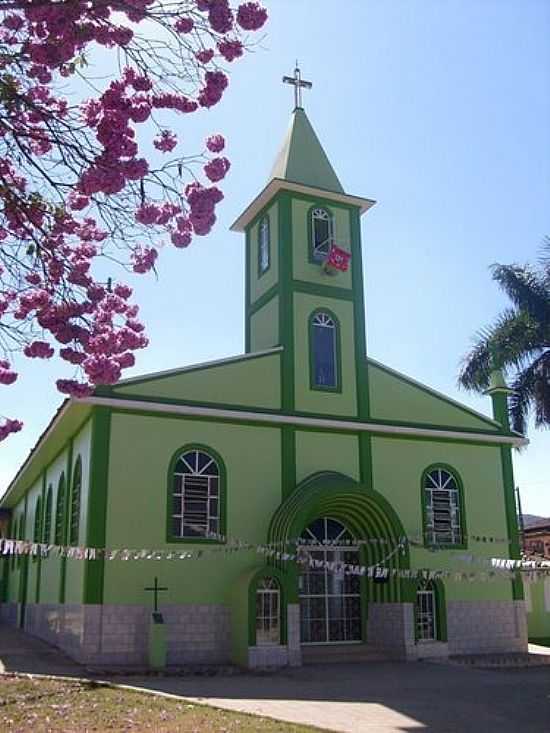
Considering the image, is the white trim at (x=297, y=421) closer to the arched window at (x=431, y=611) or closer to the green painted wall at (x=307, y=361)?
the green painted wall at (x=307, y=361)

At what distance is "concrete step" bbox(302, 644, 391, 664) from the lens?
16681 mm

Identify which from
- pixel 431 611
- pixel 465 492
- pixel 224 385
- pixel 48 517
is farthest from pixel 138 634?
pixel 465 492

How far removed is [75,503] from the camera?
17.9 meters

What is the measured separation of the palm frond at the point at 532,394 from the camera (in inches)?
881

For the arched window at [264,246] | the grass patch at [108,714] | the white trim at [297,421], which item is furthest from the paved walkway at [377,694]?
the arched window at [264,246]

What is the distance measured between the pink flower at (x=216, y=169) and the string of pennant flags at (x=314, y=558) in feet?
30.6

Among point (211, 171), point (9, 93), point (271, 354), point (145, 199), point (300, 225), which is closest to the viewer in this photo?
point (9, 93)

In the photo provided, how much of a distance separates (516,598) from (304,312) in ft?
28.5

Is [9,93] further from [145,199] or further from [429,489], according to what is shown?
[429,489]

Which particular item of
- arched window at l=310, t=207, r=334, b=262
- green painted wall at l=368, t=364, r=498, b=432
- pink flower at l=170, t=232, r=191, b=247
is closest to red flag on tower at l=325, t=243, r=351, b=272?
arched window at l=310, t=207, r=334, b=262

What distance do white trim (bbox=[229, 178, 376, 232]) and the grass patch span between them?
1258 cm

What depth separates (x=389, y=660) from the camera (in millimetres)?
16953

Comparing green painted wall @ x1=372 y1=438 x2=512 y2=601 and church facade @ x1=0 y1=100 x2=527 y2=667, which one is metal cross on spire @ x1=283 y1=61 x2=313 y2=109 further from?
green painted wall @ x1=372 y1=438 x2=512 y2=601

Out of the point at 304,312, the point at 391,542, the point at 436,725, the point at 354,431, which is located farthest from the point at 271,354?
the point at 436,725
